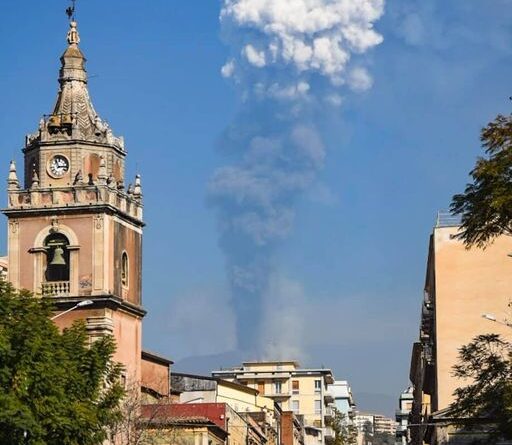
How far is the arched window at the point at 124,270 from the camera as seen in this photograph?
84.1 meters

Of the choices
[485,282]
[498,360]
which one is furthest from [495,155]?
[485,282]

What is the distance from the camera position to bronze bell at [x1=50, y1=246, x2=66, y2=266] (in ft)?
269

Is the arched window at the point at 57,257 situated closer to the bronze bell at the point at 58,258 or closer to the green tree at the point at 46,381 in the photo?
the bronze bell at the point at 58,258

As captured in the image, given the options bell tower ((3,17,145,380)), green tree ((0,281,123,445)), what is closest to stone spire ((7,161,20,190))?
bell tower ((3,17,145,380))

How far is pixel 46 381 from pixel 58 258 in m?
27.1

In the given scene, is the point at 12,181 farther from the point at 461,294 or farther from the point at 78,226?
the point at 461,294

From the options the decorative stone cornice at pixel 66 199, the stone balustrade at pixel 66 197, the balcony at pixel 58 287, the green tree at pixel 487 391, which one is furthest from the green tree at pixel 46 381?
the stone balustrade at pixel 66 197

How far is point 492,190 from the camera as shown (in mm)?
49531

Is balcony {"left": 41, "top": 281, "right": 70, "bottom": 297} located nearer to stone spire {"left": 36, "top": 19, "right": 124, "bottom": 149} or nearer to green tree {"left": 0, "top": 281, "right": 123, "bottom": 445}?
stone spire {"left": 36, "top": 19, "right": 124, "bottom": 149}

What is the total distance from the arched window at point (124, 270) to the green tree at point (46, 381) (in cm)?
2195

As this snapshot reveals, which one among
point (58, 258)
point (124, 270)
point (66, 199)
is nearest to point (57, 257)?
point (58, 258)

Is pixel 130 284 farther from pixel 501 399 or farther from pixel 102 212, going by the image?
pixel 501 399

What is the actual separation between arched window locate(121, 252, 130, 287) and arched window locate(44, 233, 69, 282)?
2995 millimetres

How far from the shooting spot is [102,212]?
270ft
